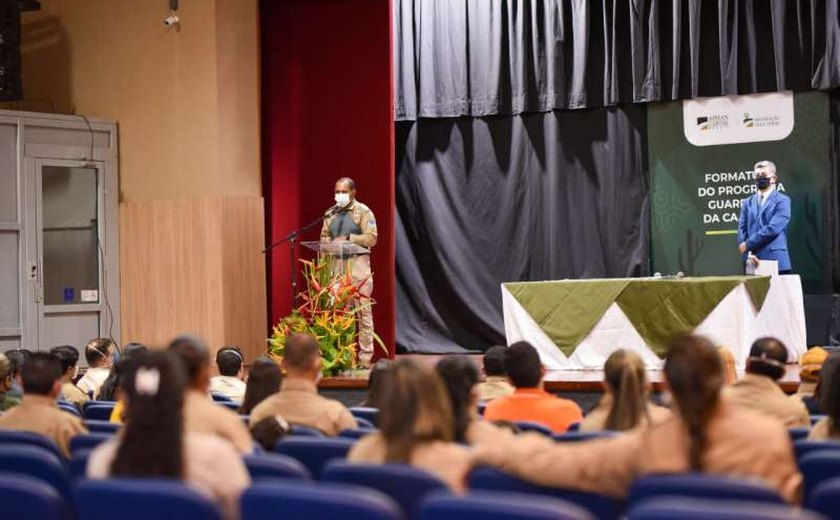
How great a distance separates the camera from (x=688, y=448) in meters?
2.60

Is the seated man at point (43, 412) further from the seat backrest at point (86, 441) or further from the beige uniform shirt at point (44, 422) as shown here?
the seat backrest at point (86, 441)

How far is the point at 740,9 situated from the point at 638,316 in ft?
12.3

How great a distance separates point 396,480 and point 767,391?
6.60 ft

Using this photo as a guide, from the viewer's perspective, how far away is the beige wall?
10398mm

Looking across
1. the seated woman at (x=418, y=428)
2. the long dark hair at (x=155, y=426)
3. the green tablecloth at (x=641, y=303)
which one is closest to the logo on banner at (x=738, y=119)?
the green tablecloth at (x=641, y=303)

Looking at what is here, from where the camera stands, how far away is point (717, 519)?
6.18ft

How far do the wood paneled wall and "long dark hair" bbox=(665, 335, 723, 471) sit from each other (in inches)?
314

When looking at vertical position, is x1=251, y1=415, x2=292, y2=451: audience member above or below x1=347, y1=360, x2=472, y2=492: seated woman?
below

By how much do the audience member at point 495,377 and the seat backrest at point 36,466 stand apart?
8.33ft

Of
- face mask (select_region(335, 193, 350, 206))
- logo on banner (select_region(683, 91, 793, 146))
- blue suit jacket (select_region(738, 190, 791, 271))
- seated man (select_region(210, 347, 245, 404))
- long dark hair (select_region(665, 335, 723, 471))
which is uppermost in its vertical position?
logo on banner (select_region(683, 91, 793, 146))

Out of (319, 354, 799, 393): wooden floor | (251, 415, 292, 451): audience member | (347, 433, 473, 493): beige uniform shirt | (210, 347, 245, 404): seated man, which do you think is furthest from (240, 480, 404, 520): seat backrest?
(319, 354, 799, 393): wooden floor

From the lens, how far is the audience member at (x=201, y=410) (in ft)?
11.1

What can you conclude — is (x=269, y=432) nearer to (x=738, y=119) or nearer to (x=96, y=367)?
(x=96, y=367)

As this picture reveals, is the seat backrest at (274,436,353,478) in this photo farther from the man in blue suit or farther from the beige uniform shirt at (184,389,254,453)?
the man in blue suit
